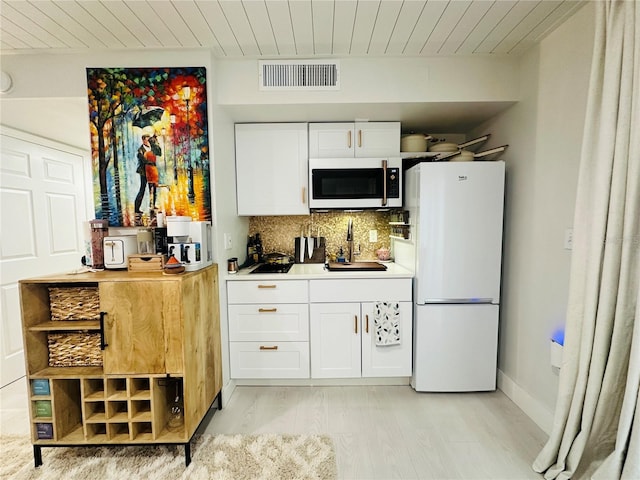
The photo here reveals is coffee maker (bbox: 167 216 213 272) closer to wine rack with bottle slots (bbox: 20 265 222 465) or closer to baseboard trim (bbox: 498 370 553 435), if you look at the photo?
wine rack with bottle slots (bbox: 20 265 222 465)

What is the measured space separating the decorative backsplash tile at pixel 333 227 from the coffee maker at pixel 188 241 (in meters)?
1.02

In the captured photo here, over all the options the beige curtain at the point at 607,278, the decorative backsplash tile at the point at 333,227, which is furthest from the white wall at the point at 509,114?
the decorative backsplash tile at the point at 333,227

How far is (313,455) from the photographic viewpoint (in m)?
1.68

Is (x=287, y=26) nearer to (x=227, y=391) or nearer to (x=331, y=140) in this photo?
(x=331, y=140)

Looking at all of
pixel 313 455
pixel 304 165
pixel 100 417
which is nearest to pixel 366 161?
pixel 304 165

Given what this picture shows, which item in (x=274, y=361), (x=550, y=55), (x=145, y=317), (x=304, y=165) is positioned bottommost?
(x=274, y=361)

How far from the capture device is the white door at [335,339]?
229cm

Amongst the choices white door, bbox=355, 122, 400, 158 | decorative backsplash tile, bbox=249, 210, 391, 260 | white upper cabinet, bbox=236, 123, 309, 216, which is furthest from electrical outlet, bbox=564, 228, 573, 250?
white upper cabinet, bbox=236, 123, 309, 216

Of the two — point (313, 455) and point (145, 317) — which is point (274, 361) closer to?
point (313, 455)

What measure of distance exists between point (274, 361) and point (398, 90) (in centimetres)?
226

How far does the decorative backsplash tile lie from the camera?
2934 millimetres

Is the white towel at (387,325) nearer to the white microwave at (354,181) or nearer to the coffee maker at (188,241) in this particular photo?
the white microwave at (354,181)

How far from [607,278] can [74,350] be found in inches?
110

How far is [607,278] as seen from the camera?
1.29m
